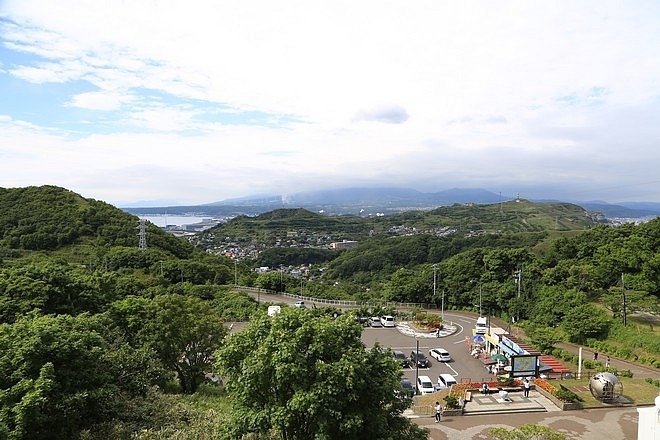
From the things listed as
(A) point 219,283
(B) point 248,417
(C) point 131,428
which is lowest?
(A) point 219,283

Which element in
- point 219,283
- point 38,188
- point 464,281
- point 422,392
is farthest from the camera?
point 38,188

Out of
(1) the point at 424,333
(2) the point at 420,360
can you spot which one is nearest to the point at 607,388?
(2) the point at 420,360

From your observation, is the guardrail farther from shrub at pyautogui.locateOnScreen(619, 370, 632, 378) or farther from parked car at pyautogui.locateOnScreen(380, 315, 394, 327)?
shrub at pyautogui.locateOnScreen(619, 370, 632, 378)

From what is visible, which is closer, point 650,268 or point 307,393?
point 307,393

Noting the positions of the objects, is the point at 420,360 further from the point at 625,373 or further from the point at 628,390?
the point at 625,373

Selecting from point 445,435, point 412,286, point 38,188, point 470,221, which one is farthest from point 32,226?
point 470,221

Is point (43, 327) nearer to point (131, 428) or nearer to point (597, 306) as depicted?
point (131, 428)

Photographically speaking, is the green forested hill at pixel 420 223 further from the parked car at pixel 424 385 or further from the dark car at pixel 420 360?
the parked car at pixel 424 385
